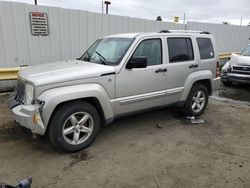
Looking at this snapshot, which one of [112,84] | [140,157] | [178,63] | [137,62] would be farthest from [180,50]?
[140,157]

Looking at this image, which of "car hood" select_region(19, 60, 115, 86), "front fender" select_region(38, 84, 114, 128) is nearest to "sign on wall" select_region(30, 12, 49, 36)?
"car hood" select_region(19, 60, 115, 86)

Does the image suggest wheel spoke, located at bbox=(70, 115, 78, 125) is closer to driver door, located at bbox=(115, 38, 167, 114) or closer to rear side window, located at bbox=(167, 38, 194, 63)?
driver door, located at bbox=(115, 38, 167, 114)

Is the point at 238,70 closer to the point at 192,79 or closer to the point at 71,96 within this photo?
the point at 192,79

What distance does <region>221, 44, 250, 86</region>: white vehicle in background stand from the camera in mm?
8547

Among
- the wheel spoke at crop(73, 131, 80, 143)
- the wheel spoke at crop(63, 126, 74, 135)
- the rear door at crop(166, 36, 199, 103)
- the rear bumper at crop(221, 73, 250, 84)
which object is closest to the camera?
the wheel spoke at crop(63, 126, 74, 135)

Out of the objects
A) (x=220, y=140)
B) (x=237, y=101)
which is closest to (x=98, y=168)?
(x=220, y=140)

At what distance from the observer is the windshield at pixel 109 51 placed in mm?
4332

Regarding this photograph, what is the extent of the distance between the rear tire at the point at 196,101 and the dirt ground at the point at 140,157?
0.34 meters

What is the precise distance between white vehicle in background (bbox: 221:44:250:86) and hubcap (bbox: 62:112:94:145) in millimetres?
6739

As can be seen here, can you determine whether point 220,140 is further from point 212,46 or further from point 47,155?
point 47,155

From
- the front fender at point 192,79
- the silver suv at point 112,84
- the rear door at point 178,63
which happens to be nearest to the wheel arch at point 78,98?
the silver suv at point 112,84

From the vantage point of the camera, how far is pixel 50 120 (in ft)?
11.8

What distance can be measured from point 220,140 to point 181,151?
967 mm

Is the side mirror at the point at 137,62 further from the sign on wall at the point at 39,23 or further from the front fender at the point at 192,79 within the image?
the sign on wall at the point at 39,23
